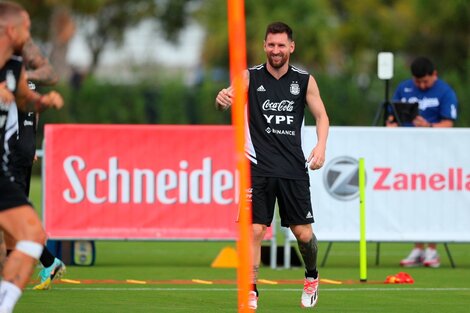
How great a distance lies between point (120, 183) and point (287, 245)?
2090 mm

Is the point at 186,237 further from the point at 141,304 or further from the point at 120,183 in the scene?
the point at 141,304

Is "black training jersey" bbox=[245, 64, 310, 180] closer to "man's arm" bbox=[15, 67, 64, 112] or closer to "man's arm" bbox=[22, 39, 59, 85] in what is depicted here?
"man's arm" bbox=[22, 39, 59, 85]

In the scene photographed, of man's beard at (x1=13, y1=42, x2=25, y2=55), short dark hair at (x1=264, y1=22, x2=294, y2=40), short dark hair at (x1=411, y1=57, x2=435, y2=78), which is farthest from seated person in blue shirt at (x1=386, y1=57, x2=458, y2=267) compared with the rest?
man's beard at (x1=13, y1=42, x2=25, y2=55)

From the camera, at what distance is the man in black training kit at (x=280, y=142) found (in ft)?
39.4

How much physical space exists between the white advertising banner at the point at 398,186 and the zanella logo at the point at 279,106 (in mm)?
4436

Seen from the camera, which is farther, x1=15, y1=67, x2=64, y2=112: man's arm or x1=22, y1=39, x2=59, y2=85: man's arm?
x1=22, y1=39, x2=59, y2=85: man's arm

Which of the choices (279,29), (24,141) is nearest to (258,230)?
(279,29)

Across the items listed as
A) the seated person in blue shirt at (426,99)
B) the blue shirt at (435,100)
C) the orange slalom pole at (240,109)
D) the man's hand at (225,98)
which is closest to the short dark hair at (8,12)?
the orange slalom pole at (240,109)

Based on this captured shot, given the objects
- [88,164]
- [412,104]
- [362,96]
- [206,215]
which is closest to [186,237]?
[206,215]

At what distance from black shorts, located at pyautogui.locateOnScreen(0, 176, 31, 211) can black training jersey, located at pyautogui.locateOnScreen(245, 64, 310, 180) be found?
115 inches

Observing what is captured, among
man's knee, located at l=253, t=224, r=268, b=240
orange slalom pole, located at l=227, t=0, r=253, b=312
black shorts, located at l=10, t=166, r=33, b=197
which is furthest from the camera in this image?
black shorts, located at l=10, t=166, r=33, b=197

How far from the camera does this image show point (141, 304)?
12188 mm

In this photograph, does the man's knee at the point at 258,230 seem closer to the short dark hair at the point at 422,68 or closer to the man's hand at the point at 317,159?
the man's hand at the point at 317,159

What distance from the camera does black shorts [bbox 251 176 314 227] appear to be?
1200 centimetres
